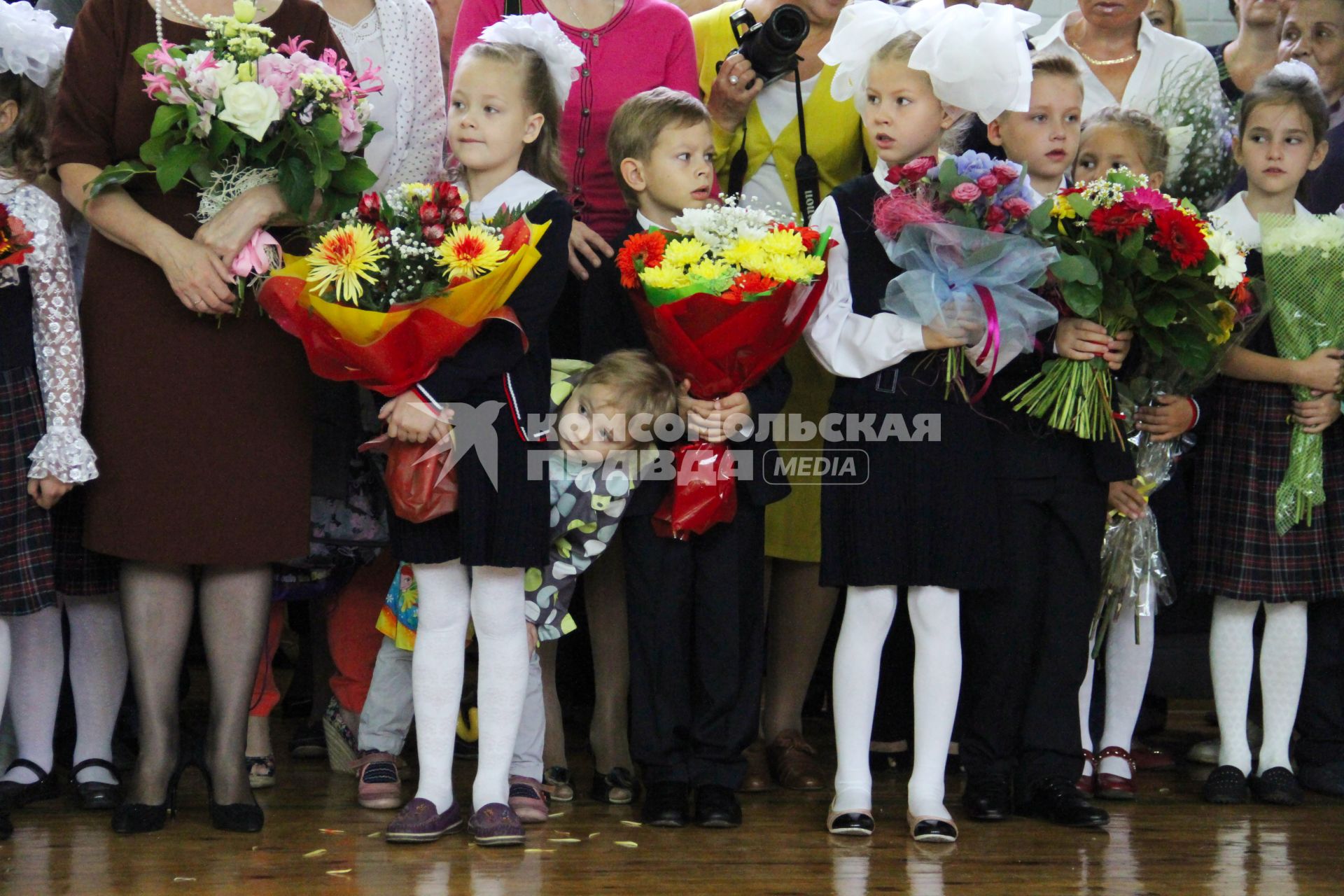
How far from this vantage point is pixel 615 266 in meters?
2.97

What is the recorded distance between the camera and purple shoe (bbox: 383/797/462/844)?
267 centimetres

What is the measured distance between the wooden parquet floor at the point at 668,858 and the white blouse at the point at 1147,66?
1.56 m

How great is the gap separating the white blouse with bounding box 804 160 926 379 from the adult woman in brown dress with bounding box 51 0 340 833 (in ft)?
3.14

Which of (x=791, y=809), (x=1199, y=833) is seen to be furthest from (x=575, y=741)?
(x=1199, y=833)

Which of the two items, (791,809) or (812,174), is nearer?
(791,809)

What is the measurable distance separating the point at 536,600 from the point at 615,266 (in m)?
0.65

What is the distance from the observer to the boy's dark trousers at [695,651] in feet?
9.39

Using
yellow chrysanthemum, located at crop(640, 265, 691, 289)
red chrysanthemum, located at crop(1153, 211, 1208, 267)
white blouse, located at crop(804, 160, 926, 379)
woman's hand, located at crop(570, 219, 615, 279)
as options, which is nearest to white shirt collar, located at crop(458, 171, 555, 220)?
woman's hand, located at crop(570, 219, 615, 279)

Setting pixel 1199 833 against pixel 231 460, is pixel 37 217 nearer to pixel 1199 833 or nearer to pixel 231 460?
pixel 231 460

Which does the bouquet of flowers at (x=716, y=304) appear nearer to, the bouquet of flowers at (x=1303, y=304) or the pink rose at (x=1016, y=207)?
the pink rose at (x=1016, y=207)

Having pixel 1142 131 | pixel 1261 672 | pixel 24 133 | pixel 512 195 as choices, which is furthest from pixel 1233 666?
pixel 24 133

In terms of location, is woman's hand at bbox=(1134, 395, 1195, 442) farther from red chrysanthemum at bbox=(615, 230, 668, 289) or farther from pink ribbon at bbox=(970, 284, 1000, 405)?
red chrysanthemum at bbox=(615, 230, 668, 289)

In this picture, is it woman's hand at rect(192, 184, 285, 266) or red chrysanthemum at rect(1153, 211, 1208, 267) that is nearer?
woman's hand at rect(192, 184, 285, 266)

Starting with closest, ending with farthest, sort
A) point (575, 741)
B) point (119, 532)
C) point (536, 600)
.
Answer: point (119, 532)
point (536, 600)
point (575, 741)
